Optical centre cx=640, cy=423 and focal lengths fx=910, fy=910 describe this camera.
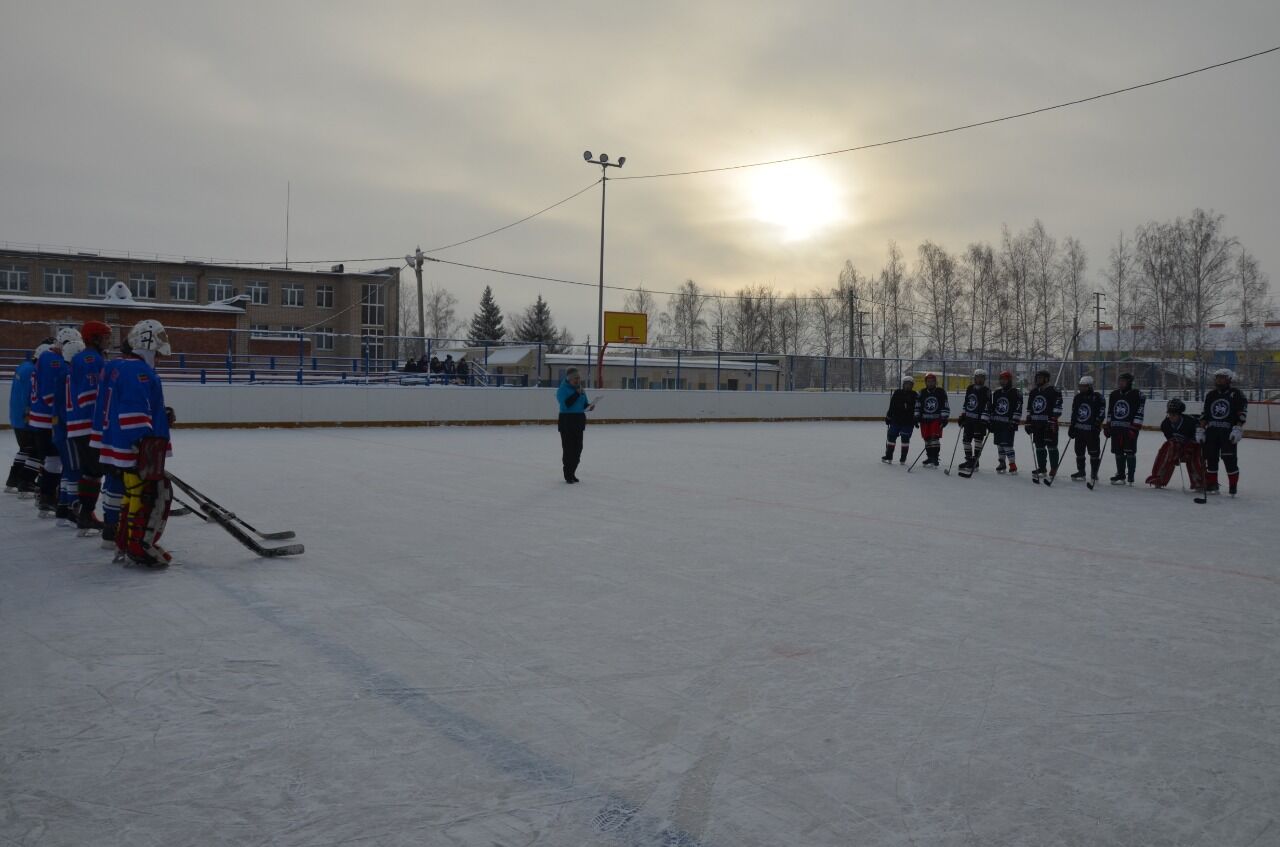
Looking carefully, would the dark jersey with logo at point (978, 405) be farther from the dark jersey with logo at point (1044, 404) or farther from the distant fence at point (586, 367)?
the distant fence at point (586, 367)

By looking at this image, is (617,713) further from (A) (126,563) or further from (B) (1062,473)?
(B) (1062,473)

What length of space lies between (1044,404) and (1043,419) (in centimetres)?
24

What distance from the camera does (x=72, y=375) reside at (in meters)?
7.93

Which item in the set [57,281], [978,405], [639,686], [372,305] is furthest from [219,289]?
[639,686]

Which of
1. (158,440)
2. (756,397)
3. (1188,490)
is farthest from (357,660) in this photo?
(756,397)

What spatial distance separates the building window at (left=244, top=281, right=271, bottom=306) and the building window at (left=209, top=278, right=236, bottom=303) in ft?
3.52

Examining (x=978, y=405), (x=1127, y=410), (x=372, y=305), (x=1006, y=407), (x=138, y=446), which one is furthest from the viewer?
(x=372, y=305)

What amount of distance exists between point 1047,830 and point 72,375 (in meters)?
8.19

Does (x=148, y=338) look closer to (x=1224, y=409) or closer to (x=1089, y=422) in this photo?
(x=1089, y=422)

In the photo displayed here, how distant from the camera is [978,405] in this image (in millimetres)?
15023

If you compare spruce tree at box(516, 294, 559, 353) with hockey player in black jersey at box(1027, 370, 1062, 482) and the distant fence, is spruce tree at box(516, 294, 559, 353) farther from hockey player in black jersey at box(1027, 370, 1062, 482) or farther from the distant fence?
hockey player in black jersey at box(1027, 370, 1062, 482)

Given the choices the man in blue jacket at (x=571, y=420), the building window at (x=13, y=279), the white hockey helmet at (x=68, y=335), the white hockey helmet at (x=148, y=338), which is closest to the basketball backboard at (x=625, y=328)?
the man in blue jacket at (x=571, y=420)

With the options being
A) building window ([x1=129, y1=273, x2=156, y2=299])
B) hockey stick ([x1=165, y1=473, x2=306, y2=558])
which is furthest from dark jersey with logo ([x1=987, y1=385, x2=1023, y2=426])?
building window ([x1=129, y1=273, x2=156, y2=299])

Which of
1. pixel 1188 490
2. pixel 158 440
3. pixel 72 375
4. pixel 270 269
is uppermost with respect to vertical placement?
pixel 270 269
